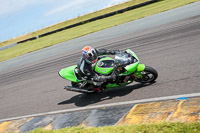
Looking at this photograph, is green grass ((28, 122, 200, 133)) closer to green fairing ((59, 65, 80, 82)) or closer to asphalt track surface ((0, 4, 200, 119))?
asphalt track surface ((0, 4, 200, 119))

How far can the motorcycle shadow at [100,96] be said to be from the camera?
7293 mm

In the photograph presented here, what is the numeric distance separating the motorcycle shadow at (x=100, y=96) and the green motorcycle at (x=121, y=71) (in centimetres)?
23

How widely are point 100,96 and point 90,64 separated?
3.71 feet

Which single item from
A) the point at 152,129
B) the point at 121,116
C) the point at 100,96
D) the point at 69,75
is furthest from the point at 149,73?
the point at 152,129

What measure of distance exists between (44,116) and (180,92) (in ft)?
13.1

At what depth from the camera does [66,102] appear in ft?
26.2

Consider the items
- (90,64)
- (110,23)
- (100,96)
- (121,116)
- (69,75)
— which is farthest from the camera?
(110,23)

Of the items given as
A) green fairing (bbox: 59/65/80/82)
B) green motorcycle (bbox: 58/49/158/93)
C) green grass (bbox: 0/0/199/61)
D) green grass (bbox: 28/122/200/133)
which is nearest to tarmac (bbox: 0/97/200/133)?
green grass (bbox: 28/122/200/133)

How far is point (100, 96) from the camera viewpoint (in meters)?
7.65

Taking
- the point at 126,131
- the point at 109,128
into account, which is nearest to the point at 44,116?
the point at 109,128

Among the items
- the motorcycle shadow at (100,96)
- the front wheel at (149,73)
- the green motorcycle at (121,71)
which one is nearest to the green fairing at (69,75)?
the green motorcycle at (121,71)

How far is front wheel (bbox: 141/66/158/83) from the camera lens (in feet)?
22.9

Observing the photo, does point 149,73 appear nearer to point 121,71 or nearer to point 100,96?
point 121,71

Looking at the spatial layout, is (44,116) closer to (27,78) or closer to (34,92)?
(34,92)
